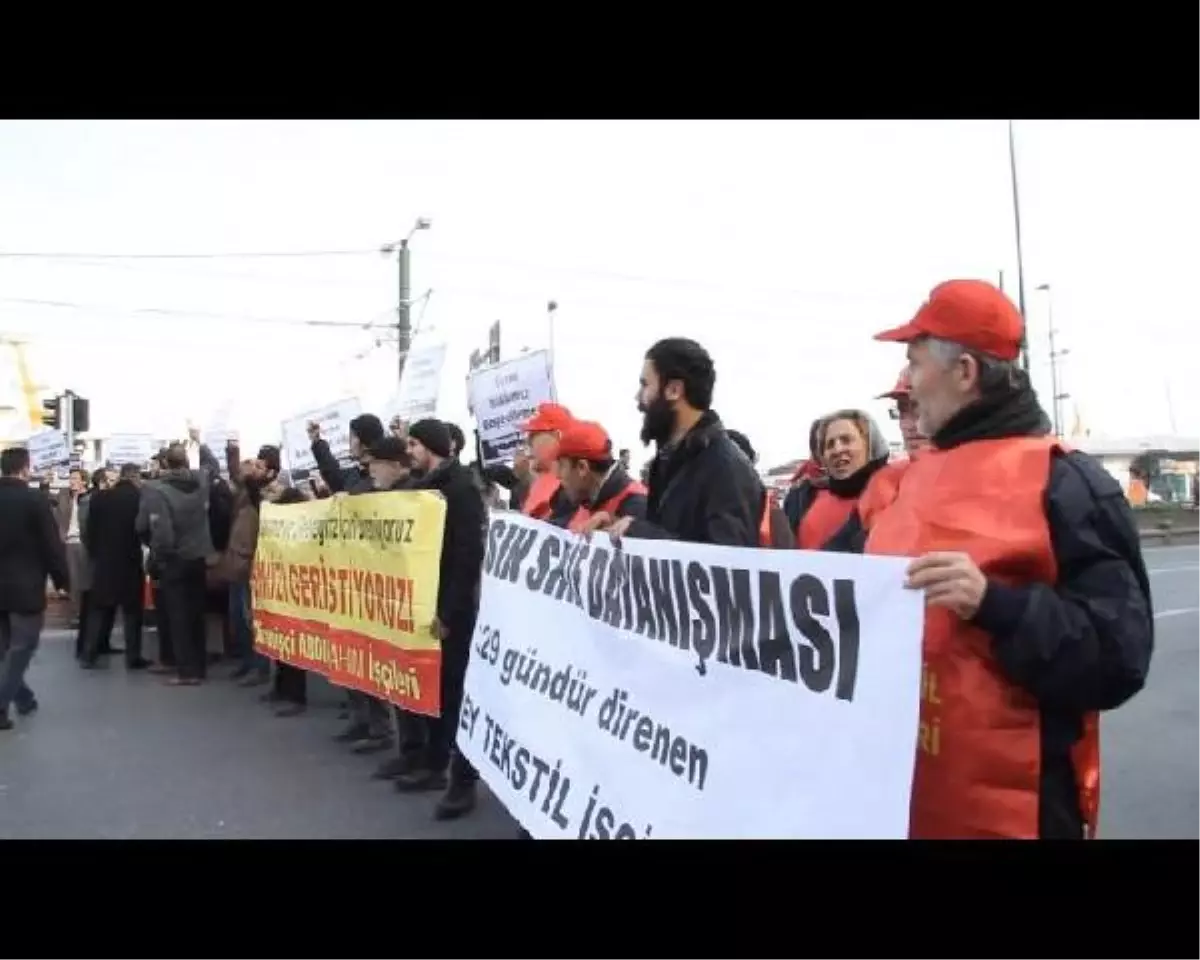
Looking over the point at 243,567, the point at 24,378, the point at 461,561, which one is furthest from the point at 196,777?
the point at 24,378

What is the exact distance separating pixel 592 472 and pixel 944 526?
2150 mm

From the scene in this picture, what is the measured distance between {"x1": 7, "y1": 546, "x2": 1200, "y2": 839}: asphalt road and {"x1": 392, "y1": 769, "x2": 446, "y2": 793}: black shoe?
8 centimetres

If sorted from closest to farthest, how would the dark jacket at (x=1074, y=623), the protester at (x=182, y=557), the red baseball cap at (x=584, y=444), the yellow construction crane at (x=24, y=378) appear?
the dark jacket at (x=1074, y=623)
the red baseball cap at (x=584, y=444)
the protester at (x=182, y=557)
the yellow construction crane at (x=24, y=378)

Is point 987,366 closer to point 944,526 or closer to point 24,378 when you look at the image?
point 944,526

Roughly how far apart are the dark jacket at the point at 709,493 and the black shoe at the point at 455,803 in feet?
7.42

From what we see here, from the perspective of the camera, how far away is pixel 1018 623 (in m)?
1.80

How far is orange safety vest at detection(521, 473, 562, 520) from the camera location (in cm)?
524

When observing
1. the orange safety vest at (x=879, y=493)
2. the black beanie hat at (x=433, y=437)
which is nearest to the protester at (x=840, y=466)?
the orange safety vest at (x=879, y=493)

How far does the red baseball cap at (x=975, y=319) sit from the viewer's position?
206cm

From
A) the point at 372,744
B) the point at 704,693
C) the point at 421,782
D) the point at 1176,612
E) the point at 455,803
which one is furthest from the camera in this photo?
the point at 1176,612

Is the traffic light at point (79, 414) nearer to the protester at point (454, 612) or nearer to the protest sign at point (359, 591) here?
the protest sign at point (359, 591)

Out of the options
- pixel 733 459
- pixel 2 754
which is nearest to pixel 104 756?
pixel 2 754

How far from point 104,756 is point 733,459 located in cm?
490

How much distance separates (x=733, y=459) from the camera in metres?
3.27
